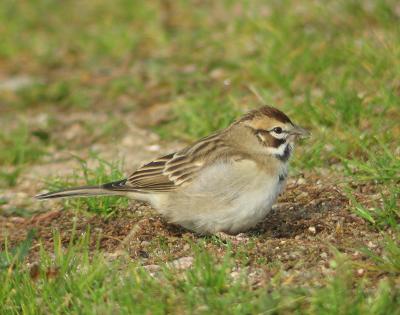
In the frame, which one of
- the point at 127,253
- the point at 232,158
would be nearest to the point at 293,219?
the point at 232,158

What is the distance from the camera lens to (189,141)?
823cm

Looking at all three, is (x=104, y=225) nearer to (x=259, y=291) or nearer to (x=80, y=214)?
(x=80, y=214)

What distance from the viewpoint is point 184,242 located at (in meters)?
6.05

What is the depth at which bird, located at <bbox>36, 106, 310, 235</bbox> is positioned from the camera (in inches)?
231

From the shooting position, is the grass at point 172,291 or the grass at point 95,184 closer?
the grass at point 172,291

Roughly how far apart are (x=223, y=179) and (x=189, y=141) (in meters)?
2.34

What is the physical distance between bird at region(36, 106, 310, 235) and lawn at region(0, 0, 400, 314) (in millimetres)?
198

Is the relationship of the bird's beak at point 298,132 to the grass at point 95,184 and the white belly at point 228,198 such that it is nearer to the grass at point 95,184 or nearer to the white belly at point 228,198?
the white belly at point 228,198

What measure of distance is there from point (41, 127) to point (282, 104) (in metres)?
2.74

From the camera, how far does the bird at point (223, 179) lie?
5.86 metres

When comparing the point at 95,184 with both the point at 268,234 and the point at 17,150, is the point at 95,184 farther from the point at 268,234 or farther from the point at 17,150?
the point at 17,150

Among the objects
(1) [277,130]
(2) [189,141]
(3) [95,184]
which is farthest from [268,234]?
(2) [189,141]

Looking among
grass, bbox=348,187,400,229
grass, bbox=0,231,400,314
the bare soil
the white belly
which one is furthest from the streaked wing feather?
grass, bbox=348,187,400,229

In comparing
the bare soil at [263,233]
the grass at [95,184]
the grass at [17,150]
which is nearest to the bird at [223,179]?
the bare soil at [263,233]
